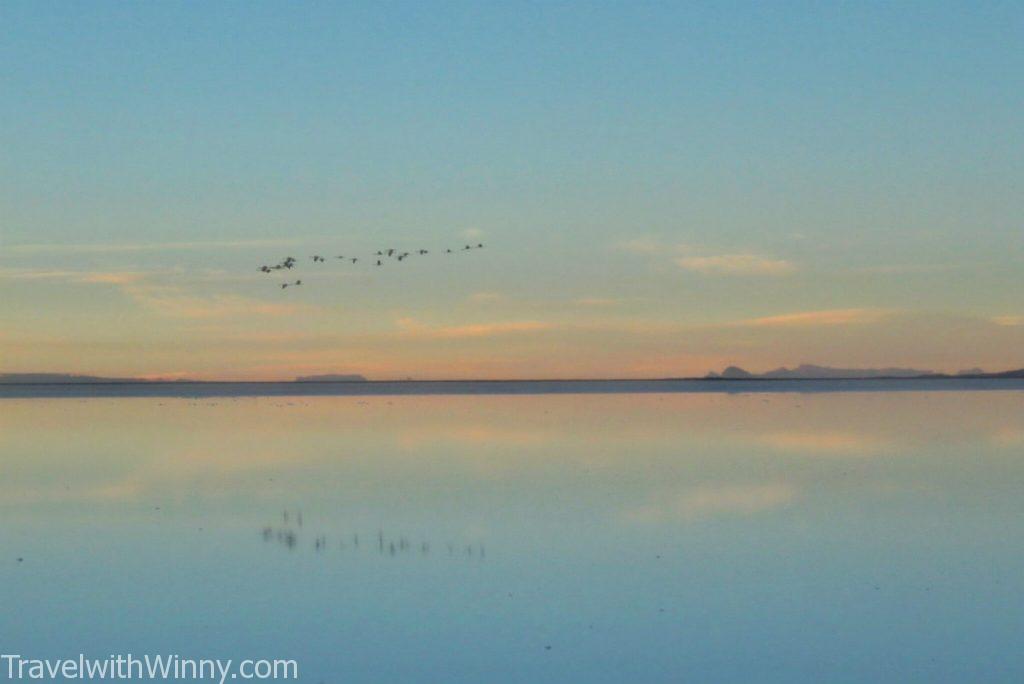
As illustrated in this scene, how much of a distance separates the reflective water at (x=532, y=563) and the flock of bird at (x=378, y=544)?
0.07 m

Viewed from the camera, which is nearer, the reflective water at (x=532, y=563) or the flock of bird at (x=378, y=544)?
the reflective water at (x=532, y=563)

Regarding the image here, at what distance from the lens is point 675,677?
10.2 metres

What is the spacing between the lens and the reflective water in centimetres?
1097

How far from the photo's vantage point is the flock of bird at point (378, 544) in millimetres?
15508

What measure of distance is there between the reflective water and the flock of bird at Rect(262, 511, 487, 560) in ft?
0.24

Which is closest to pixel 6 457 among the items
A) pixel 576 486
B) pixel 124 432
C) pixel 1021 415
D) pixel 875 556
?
pixel 124 432

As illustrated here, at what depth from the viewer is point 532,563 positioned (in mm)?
14766

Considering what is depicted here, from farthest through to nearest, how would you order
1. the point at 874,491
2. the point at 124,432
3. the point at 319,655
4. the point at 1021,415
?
the point at 1021,415, the point at 124,432, the point at 874,491, the point at 319,655

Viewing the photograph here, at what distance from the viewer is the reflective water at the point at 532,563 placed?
1097cm

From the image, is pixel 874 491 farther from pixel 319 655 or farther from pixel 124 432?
pixel 124 432

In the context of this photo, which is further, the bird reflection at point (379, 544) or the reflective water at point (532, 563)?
the bird reflection at point (379, 544)

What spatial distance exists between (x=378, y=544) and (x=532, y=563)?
258 cm

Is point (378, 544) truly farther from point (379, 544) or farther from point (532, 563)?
point (532, 563)

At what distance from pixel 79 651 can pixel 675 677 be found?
19.4ft
